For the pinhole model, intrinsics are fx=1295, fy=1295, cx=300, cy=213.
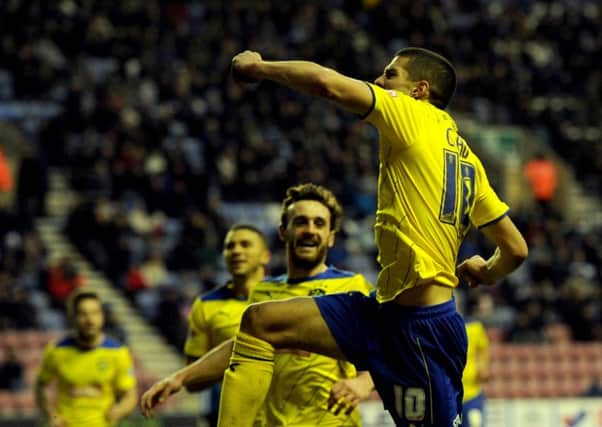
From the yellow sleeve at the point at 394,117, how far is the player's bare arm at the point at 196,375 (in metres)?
1.47

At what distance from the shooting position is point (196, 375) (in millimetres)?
6410

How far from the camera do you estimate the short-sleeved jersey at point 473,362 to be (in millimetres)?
11602

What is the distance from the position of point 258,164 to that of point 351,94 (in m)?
14.4

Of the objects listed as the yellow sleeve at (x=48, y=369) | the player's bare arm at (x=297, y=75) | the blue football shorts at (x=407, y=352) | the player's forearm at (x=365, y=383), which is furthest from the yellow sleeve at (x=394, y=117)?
the yellow sleeve at (x=48, y=369)

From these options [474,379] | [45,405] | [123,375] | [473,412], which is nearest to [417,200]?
[123,375]

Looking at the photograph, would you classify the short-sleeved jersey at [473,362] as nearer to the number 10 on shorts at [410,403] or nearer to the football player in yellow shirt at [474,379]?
the football player in yellow shirt at [474,379]

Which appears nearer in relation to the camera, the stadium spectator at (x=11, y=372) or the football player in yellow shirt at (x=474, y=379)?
the football player in yellow shirt at (x=474, y=379)

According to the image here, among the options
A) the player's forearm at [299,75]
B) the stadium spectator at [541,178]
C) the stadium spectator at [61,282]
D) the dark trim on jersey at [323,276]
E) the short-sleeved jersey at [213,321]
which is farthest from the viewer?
the stadium spectator at [541,178]

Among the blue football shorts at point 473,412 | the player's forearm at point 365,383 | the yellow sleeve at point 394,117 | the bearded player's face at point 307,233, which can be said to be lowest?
the blue football shorts at point 473,412

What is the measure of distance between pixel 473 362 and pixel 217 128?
9.22 m

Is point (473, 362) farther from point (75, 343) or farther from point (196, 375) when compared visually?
point (196, 375)

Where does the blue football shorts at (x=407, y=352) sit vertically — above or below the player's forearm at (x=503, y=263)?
below

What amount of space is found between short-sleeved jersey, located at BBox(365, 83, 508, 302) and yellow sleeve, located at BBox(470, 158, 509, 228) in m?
0.26

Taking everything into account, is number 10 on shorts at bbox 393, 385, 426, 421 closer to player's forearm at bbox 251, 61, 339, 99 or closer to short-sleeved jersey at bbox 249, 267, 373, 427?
short-sleeved jersey at bbox 249, 267, 373, 427
